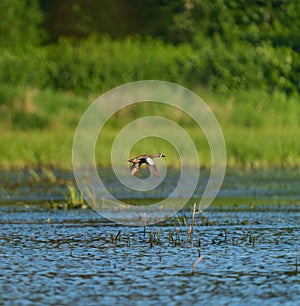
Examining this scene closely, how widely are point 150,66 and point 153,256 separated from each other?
2039cm

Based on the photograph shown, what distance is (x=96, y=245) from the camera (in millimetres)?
13797

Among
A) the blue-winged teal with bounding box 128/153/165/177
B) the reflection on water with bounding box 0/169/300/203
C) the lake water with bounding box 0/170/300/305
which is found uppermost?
the reflection on water with bounding box 0/169/300/203

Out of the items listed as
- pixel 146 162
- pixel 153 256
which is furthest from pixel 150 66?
pixel 153 256

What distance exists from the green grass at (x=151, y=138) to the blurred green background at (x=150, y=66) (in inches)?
1.0

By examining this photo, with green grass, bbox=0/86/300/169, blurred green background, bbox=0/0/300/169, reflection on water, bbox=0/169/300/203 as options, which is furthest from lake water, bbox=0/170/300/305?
blurred green background, bbox=0/0/300/169

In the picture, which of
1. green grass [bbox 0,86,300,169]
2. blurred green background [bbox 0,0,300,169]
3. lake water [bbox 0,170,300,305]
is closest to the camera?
lake water [bbox 0,170,300,305]

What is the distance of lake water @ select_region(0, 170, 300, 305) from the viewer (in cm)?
1070

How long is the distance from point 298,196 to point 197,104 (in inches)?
332

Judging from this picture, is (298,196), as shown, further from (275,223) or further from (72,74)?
(72,74)

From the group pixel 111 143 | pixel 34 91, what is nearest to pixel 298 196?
pixel 111 143

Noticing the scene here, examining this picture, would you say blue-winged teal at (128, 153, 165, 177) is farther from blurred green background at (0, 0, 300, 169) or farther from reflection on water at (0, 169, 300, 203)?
blurred green background at (0, 0, 300, 169)

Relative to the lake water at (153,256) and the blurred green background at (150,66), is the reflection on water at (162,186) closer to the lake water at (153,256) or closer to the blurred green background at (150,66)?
the blurred green background at (150,66)

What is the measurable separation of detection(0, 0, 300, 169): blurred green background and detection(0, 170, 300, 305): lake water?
580 cm

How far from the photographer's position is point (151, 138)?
2491 centimetres
